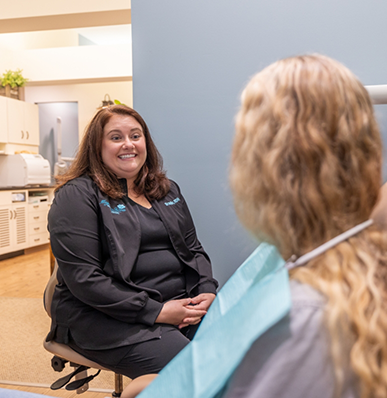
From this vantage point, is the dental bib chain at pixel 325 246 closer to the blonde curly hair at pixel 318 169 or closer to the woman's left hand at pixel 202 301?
the blonde curly hair at pixel 318 169

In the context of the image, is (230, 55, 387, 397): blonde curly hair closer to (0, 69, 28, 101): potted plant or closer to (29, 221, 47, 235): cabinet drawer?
(29, 221, 47, 235): cabinet drawer

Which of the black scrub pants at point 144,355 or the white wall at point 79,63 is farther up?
the white wall at point 79,63

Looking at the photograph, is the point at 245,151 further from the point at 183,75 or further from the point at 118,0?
the point at 118,0

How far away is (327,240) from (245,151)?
18 centimetres

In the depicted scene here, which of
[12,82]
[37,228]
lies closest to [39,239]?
[37,228]

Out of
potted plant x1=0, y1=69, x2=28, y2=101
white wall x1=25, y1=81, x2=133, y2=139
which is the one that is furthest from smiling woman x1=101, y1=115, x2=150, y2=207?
white wall x1=25, y1=81, x2=133, y2=139

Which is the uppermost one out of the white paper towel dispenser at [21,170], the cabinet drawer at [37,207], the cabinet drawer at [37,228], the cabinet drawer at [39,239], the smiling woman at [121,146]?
the smiling woman at [121,146]

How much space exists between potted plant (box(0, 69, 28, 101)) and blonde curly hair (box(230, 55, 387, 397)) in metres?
6.36

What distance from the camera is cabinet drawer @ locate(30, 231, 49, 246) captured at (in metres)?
6.00

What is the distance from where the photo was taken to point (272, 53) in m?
1.63

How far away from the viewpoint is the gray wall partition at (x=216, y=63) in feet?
5.10

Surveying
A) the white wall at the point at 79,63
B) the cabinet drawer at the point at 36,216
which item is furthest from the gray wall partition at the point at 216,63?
the white wall at the point at 79,63

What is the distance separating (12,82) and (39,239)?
239 centimetres

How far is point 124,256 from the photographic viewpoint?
1484 millimetres
